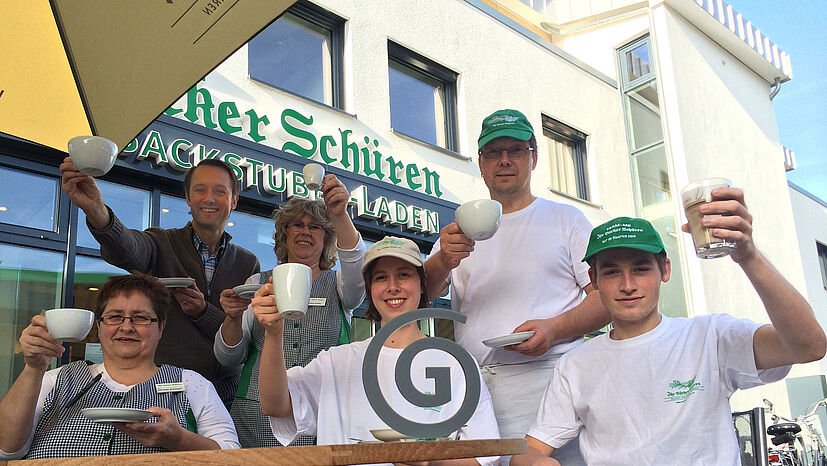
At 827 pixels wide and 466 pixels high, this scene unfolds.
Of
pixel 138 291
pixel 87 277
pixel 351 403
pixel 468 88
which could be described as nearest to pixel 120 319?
pixel 138 291

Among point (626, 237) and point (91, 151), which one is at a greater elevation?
point (91, 151)

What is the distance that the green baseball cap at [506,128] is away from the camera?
252 centimetres

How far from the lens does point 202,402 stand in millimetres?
2455

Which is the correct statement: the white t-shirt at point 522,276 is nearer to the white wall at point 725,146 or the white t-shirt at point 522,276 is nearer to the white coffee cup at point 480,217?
the white coffee cup at point 480,217

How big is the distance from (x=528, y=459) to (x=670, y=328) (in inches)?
23.7

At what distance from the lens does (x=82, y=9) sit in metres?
2.25

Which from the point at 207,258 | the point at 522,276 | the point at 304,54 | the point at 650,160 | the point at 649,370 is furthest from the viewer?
the point at 650,160

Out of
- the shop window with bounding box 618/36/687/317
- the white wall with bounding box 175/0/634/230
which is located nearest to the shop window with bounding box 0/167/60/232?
the white wall with bounding box 175/0/634/230

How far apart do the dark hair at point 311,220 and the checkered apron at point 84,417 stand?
0.83 metres

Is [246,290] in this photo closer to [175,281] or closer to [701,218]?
[175,281]

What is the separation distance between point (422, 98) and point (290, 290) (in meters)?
7.32

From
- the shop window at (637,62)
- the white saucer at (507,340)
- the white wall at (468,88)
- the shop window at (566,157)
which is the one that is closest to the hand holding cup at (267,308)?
the white saucer at (507,340)

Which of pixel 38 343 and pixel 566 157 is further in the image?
pixel 566 157

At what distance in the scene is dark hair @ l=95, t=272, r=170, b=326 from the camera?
8.25 ft
